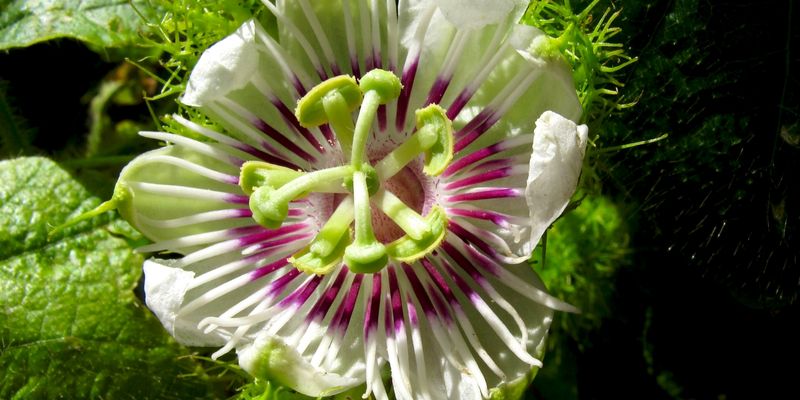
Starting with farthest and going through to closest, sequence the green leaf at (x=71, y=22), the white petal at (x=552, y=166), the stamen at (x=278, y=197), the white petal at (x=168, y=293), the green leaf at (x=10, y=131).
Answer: the green leaf at (x=10, y=131)
the green leaf at (x=71, y=22)
the stamen at (x=278, y=197)
the white petal at (x=168, y=293)
the white petal at (x=552, y=166)

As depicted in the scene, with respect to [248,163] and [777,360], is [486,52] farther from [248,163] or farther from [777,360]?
[777,360]

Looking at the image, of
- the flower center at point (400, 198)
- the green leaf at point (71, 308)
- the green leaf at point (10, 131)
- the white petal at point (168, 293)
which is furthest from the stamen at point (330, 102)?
the green leaf at point (10, 131)

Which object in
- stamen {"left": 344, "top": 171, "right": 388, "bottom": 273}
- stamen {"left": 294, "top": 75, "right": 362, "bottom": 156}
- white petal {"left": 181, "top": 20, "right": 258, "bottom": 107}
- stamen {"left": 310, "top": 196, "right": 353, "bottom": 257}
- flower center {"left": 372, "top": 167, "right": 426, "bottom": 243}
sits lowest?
flower center {"left": 372, "top": 167, "right": 426, "bottom": 243}

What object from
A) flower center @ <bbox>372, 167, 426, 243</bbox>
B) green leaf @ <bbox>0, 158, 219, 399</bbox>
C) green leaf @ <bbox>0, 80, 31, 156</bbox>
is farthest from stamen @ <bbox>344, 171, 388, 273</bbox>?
green leaf @ <bbox>0, 80, 31, 156</bbox>

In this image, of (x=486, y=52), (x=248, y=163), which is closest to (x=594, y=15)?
(x=486, y=52)

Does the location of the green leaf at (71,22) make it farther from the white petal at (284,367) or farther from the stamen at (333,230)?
the white petal at (284,367)

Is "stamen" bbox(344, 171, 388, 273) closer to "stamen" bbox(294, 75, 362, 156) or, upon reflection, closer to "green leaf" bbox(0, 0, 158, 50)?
"stamen" bbox(294, 75, 362, 156)
